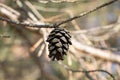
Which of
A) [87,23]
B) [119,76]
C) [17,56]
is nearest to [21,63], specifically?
[17,56]

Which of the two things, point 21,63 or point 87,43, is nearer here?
point 87,43

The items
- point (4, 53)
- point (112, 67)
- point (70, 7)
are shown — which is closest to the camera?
point (112, 67)

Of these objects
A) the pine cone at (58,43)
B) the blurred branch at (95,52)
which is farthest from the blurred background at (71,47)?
the pine cone at (58,43)

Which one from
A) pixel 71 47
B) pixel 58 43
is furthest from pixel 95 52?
pixel 58 43

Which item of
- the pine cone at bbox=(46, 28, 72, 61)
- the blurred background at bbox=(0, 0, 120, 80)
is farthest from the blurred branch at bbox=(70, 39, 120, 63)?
the pine cone at bbox=(46, 28, 72, 61)

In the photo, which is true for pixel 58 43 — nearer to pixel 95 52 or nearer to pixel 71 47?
pixel 71 47

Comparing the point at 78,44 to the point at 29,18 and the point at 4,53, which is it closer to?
the point at 29,18
